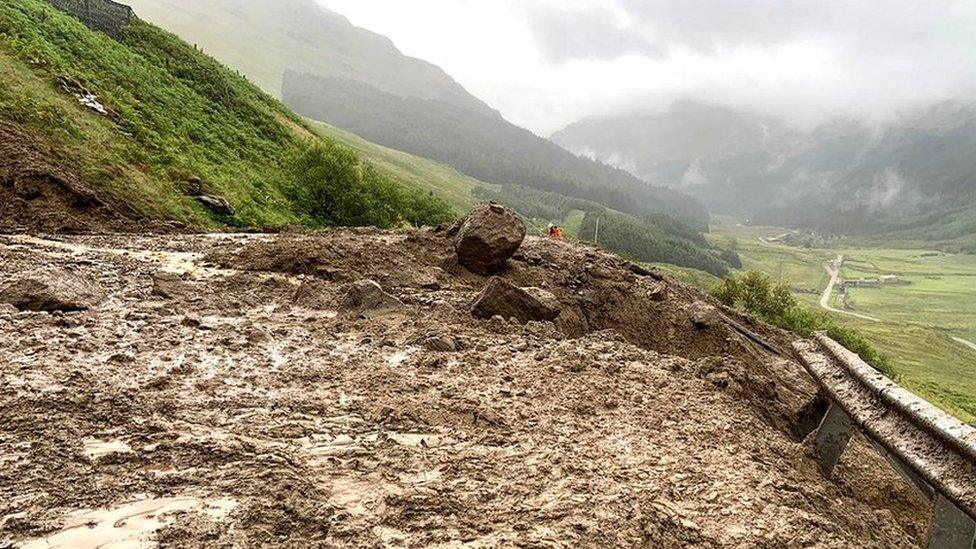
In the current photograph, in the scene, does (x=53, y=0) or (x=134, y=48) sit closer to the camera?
(x=53, y=0)

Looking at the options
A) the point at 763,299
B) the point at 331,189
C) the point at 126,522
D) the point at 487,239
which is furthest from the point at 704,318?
the point at 763,299

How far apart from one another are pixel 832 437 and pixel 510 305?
5865 mm

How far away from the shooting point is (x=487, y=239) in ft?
47.0

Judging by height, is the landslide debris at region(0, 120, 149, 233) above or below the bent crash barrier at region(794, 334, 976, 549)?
below

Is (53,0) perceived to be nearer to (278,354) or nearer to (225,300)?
(225,300)

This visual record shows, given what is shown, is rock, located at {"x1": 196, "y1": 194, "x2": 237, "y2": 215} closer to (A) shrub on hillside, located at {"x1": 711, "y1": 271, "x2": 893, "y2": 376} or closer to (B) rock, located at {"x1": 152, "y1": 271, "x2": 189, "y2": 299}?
(B) rock, located at {"x1": 152, "y1": 271, "x2": 189, "y2": 299}

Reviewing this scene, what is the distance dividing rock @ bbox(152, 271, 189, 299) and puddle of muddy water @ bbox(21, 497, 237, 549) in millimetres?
6860

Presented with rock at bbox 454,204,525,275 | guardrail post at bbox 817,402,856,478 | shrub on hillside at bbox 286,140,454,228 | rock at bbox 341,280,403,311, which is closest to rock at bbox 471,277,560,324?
rock at bbox 341,280,403,311

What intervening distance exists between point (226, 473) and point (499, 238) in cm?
1047

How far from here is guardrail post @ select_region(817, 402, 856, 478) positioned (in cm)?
548

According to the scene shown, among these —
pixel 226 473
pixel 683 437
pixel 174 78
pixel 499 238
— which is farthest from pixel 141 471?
pixel 174 78

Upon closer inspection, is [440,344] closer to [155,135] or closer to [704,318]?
[704,318]

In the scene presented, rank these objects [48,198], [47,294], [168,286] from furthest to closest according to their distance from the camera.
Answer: [48,198] → [168,286] → [47,294]

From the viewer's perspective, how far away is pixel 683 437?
236 inches
